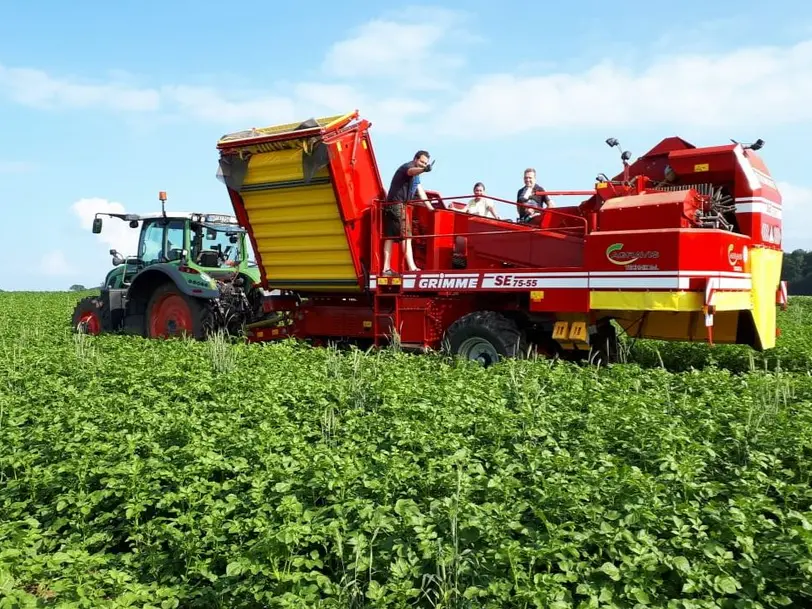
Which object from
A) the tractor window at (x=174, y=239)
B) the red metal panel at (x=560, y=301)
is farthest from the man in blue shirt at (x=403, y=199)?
the tractor window at (x=174, y=239)

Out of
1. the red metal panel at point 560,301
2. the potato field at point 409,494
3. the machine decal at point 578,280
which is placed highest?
the machine decal at point 578,280

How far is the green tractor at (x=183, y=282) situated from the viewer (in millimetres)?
11070

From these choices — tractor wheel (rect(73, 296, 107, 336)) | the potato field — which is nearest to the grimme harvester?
the potato field

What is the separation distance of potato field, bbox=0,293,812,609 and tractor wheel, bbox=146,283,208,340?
14.2 ft

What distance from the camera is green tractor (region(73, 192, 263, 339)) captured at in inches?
436

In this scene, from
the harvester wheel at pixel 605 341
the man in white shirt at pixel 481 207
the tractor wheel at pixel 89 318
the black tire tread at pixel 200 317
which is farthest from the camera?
the tractor wheel at pixel 89 318

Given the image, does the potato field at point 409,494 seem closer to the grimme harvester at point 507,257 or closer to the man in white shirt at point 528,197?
the grimme harvester at point 507,257

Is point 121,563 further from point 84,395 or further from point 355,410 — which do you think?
point 84,395

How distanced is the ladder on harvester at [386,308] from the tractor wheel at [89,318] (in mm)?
5824

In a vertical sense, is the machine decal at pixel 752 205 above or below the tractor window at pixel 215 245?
above

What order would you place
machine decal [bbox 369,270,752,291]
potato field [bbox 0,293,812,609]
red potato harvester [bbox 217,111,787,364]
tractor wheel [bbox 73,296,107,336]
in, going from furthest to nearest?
tractor wheel [bbox 73,296,107,336]
red potato harvester [bbox 217,111,787,364]
machine decal [bbox 369,270,752,291]
potato field [bbox 0,293,812,609]

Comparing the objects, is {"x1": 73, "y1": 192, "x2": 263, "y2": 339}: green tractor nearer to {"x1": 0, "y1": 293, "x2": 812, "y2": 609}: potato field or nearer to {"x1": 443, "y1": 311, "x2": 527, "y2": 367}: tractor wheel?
{"x1": 443, "y1": 311, "x2": 527, "y2": 367}: tractor wheel

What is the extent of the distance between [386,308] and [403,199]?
58.4 inches

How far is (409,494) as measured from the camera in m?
3.98
